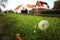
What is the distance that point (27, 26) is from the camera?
3303mm

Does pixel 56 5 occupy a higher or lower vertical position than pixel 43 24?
higher

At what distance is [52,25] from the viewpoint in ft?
10.9

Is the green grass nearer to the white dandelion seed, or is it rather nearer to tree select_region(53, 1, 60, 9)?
the white dandelion seed

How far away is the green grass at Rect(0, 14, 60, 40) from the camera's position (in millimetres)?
3270

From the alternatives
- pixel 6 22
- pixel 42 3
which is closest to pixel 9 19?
pixel 6 22

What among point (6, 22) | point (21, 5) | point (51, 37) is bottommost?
point (51, 37)

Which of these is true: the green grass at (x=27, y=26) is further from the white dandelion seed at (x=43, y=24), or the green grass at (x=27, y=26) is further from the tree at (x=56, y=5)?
the tree at (x=56, y=5)

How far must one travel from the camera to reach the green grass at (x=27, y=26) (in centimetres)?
327

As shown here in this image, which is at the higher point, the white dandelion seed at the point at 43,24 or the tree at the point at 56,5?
the tree at the point at 56,5

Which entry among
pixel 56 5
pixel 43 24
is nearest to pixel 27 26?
pixel 43 24

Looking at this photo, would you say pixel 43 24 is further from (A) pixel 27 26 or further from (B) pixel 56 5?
(B) pixel 56 5

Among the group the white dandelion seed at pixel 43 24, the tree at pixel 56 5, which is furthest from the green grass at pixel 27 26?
the tree at pixel 56 5

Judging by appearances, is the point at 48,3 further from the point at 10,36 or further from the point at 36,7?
the point at 10,36

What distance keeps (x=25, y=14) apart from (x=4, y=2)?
0.35 m
